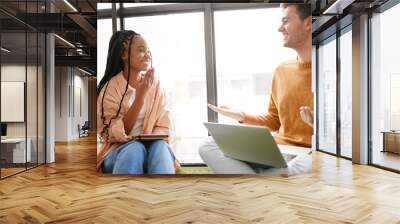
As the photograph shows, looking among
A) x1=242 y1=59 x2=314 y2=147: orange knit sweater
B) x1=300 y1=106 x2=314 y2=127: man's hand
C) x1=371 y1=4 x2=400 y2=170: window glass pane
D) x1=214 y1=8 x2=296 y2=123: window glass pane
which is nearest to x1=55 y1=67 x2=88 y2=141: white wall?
x1=214 y1=8 x2=296 y2=123: window glass pane

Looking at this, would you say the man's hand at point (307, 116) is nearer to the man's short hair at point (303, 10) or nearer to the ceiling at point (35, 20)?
the man's short hair at point (303, 10)

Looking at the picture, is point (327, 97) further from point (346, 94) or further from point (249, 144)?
point (249, 144)

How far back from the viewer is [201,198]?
4.48 m

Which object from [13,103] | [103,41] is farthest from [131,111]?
[13,103]

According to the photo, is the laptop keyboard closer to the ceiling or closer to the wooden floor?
the wooden floor

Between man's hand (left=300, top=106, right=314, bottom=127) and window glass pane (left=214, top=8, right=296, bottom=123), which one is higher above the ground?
window glass pane (left=214, top=8, right=296, bottom=123)

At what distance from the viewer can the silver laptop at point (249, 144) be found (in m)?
5.71

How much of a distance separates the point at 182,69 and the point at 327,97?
521 centimetres

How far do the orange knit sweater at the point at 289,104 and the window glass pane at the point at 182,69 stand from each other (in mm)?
825

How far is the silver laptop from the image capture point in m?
5.71

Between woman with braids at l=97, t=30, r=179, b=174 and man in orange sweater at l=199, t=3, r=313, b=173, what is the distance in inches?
29.3

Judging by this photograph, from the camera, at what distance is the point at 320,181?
5566 millimetres

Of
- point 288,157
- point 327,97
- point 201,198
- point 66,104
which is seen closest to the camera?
point 201,198

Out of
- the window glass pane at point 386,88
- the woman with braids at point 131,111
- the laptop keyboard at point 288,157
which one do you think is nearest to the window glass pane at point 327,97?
the window glass pane at point 386,88
